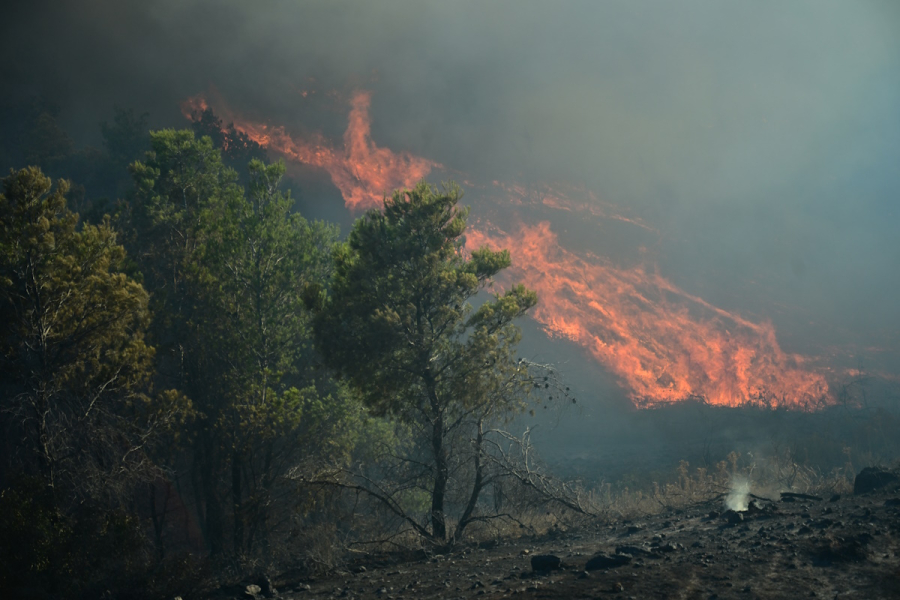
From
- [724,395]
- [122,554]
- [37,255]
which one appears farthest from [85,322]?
[724,395]

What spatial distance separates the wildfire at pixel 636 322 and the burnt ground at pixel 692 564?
38.9m

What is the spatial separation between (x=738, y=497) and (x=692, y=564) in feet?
25.2

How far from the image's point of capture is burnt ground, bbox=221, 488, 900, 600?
7.60m

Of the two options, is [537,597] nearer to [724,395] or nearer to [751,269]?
[724,395]

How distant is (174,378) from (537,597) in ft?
57.0

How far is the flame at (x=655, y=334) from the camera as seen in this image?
5241cm

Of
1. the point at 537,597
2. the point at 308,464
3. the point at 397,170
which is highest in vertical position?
the point at 397,170

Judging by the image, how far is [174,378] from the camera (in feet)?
67.1

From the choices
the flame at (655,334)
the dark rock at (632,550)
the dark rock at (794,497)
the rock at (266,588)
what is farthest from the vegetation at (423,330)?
the flame at (655,334)

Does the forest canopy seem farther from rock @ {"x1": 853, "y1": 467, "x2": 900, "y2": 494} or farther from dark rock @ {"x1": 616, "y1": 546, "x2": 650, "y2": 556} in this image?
rock @ {"x1": 853, "y1": 467, "x2": 900, "y2": 494}

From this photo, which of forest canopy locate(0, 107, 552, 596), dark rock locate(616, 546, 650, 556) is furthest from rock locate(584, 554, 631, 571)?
forest canopy locate(0, 107, 552, 596)

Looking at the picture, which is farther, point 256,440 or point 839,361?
point 839,361

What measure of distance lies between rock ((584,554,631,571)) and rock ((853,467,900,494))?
828 centimetres

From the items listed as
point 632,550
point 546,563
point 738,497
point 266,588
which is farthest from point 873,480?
point 266,588
